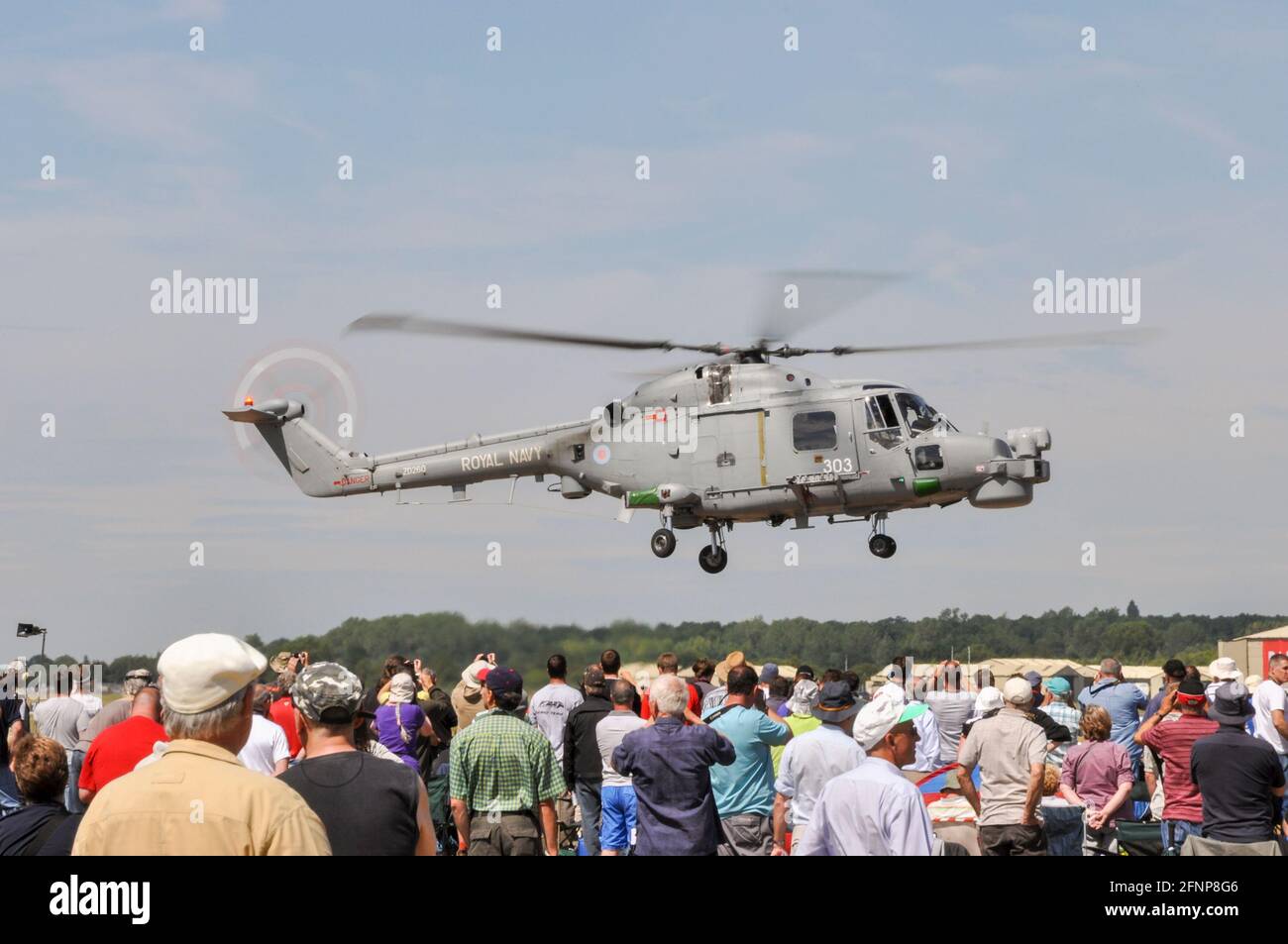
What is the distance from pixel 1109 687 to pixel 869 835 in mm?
7793

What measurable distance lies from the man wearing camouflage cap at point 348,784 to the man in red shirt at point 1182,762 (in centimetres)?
600

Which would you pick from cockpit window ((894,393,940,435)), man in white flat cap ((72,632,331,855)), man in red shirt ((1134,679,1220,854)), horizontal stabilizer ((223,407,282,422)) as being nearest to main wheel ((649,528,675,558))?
cockpit window ((894,393,940,435))

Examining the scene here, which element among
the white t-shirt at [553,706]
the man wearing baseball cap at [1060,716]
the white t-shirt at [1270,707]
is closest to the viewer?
the man wearing baseball cap at [1060,716]

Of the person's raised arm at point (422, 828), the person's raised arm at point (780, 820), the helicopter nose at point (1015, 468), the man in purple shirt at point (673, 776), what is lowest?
the person's raised arm at point (780, 820)

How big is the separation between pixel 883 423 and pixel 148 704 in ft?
46.1

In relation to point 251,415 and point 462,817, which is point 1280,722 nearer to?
point 462,817

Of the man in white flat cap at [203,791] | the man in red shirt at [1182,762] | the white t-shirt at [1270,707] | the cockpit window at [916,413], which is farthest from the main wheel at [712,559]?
the man in white flat cap at [203,791]

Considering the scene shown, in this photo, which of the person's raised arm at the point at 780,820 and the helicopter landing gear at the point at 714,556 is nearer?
the person's raised arm at the point at 780,820

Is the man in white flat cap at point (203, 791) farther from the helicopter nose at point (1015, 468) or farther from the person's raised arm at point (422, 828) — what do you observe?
the helicopter nose at point (1015, 468)

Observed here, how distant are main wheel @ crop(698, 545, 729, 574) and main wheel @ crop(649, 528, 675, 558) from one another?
0.54 meters

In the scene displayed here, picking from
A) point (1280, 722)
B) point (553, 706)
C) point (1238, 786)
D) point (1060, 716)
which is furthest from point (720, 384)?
point (1238, 786)

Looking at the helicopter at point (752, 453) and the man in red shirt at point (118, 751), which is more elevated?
the helicopter at point (752, 453)

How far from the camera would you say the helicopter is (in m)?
21.1

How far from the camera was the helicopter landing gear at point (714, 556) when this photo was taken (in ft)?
77.6
